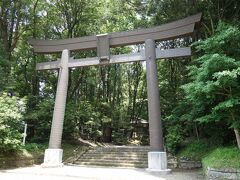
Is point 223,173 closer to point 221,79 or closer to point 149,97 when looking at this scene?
point 221,79

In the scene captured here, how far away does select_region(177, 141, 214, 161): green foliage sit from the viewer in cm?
1103

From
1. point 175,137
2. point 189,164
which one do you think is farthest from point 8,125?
point 189,164

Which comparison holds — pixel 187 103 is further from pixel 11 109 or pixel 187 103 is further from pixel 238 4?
pixel 11 109

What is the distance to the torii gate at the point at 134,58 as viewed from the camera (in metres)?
10.3

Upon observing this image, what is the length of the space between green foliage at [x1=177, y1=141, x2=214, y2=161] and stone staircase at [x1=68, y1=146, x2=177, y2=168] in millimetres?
839

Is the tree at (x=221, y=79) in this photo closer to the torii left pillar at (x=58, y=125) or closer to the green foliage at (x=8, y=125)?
the torii left pillar at (x=58, y=125)

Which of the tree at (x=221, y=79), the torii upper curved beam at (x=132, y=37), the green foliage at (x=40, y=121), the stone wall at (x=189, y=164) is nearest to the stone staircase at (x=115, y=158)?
the stone wall at (x=189, y=164)

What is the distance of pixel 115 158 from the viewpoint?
41.8 feet

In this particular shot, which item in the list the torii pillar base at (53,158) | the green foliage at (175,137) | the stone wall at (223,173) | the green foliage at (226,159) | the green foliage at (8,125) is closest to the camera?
the stone wall at (223,173)

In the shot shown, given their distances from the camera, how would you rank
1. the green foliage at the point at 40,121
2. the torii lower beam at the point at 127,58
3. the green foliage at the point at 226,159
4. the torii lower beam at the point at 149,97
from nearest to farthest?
1. the green foliage at the point at 226,159
2. the torii lower beam at the point at 149,97
3. the torii lower beam at the point at 127,58
4. the green foliage at the point at 40,121

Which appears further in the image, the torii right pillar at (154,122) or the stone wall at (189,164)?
the stone wall at (189,164)

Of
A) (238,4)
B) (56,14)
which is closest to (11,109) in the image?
(56,14)

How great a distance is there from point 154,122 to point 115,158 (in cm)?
364

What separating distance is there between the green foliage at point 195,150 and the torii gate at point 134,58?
1.85 meters
